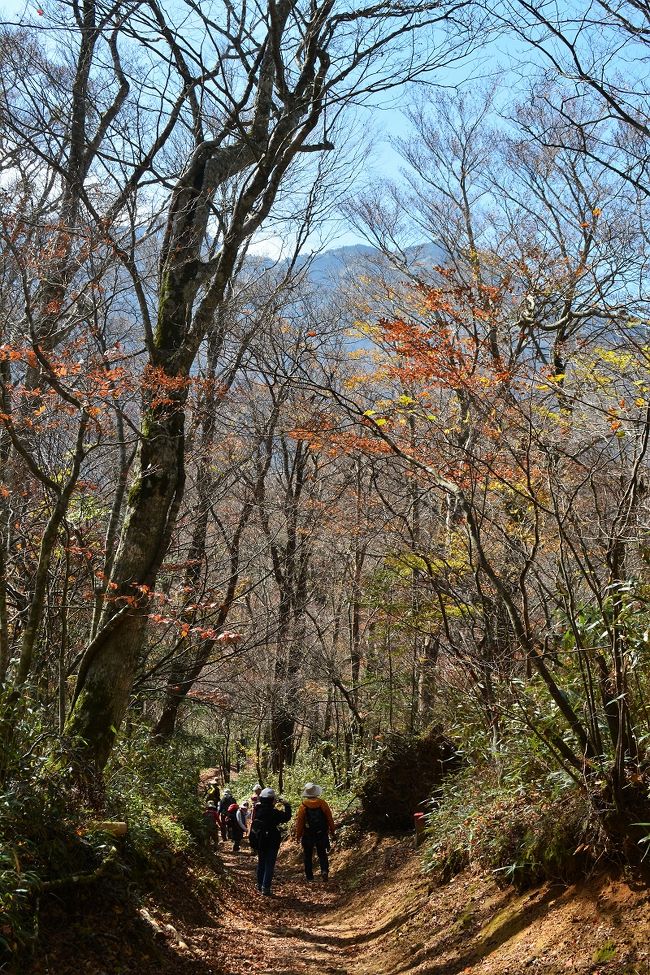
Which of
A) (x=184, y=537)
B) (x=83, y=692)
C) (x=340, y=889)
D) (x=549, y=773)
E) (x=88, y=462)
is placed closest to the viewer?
(x=549, y=773)

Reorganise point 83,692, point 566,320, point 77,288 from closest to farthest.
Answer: point 83,692 < point 77,288 < point 566,320

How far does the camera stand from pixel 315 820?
30.7 feet

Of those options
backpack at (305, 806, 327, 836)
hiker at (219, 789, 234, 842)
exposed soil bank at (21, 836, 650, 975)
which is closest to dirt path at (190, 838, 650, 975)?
exposed soil bank at (21, 836, 650, 975)

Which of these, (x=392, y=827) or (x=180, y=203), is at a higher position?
(x=180, y=203)

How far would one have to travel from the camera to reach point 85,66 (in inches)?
284

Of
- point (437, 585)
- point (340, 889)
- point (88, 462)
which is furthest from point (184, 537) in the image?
point (437, 585)

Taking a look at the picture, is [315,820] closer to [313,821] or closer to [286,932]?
[313,821]

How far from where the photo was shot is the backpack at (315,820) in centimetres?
934

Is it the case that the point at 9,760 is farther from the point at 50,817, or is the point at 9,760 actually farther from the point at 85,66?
the point at 85,66

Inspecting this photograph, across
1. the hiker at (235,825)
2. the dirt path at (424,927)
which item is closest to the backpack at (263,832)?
the dirt path at (424,927)

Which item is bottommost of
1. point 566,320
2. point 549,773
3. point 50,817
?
point 549,773

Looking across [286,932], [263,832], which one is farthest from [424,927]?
[263,832]

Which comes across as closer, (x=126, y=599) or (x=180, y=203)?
(x=126, y=599)

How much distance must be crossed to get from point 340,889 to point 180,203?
29.1 ft
